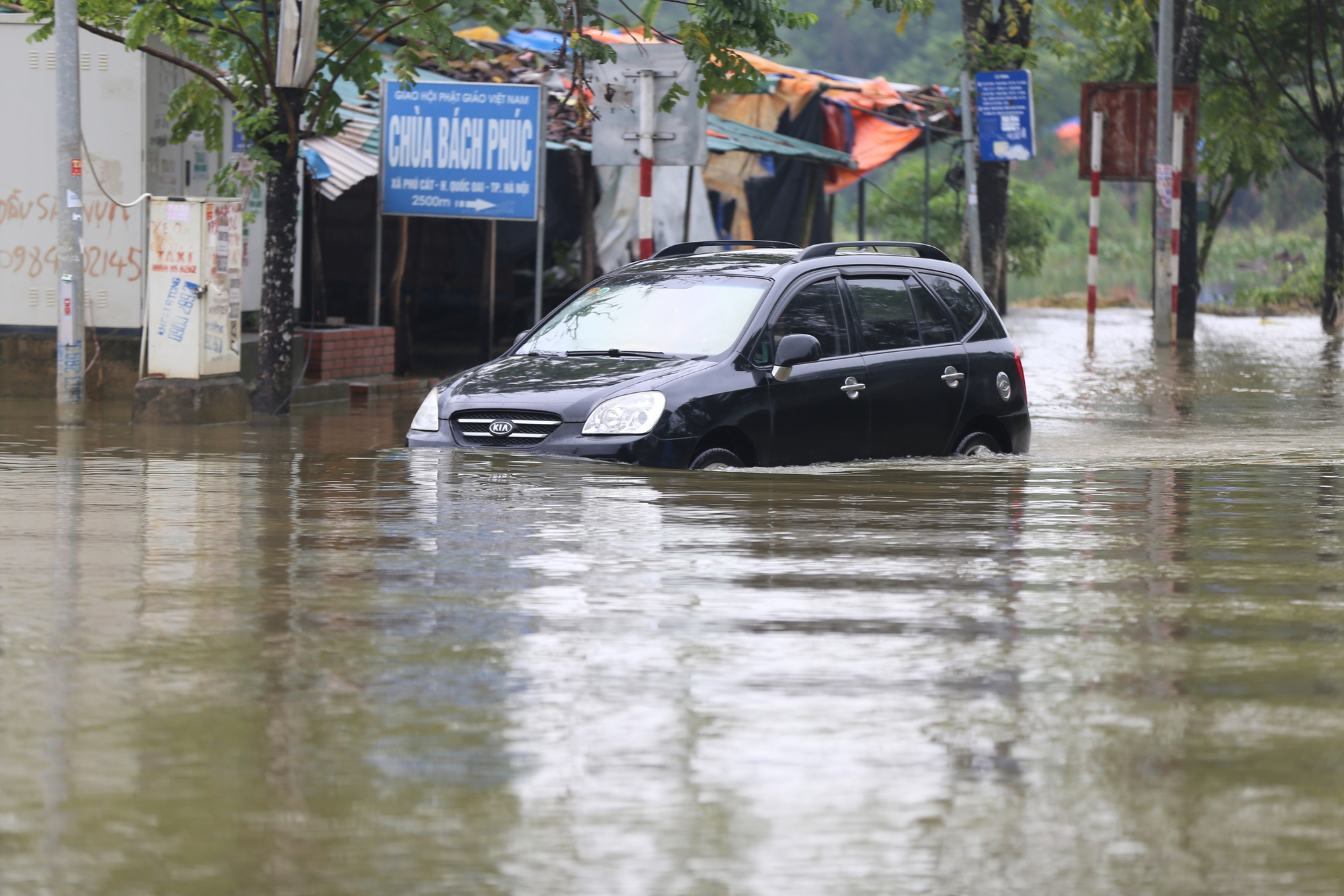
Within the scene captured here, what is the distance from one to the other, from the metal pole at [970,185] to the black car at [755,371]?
43.8 feet

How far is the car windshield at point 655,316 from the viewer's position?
988 cm

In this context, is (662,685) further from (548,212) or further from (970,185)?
(970,185)

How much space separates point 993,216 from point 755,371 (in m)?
18.2

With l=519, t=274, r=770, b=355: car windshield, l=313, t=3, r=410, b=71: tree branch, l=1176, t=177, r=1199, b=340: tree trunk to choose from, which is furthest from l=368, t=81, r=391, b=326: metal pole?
l=1176, t=177, r=1199, b=340: tree trunk

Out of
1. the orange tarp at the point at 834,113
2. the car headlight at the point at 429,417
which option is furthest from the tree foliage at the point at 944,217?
the car headlight at the point at 429,417

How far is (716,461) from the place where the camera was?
938 centimetres

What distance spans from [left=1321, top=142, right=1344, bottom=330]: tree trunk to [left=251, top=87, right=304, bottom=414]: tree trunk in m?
20.8

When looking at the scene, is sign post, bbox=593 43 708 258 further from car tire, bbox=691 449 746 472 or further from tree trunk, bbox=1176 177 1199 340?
tree trunk, bbox=1176 177 1199 340

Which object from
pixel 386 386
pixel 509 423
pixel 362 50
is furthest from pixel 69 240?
pixel 509 423

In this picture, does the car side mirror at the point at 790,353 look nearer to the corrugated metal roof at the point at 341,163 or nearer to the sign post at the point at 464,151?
the sign post at the point at 464,151

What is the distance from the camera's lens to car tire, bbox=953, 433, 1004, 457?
35.6 ft

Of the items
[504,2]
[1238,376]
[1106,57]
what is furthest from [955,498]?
[1106,57]

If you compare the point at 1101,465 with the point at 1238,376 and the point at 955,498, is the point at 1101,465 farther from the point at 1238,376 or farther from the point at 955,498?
the point at 1238,376

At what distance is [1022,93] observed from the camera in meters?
24.6
